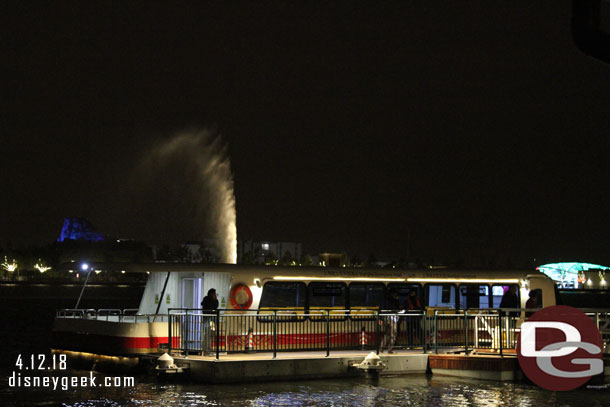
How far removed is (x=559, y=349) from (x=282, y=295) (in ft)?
25.0

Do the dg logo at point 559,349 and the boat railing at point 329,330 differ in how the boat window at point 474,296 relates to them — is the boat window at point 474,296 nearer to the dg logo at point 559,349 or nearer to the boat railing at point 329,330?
the boat railing at point 329,330

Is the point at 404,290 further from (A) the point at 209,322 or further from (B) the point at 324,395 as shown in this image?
(B) the point at 324,395

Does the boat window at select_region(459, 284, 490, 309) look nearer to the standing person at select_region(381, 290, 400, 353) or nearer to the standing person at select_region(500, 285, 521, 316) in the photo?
the standing person at select_region(500, 285, 521, 316)

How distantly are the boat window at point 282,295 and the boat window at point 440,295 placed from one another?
16.4 ft

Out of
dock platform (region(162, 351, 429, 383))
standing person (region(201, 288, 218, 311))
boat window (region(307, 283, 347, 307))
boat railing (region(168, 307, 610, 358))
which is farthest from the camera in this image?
boat window (region(307, 283, 347, 307))

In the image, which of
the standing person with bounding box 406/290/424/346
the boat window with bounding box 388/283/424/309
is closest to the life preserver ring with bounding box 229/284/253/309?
the standing person with bounding box 406/290/424/346

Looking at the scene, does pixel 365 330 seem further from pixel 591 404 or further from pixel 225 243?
pixel 225 243

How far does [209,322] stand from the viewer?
23.2m

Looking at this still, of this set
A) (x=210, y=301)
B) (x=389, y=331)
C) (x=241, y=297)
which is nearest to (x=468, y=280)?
(x=389, y=331)

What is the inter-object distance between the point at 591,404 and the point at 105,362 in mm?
12965

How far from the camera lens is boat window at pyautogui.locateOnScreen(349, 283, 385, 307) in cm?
2747

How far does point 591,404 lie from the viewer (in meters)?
20.7

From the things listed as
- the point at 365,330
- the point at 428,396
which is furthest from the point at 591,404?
the point at 365,330

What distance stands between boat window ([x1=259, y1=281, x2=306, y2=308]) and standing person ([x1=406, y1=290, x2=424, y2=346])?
3032mm
